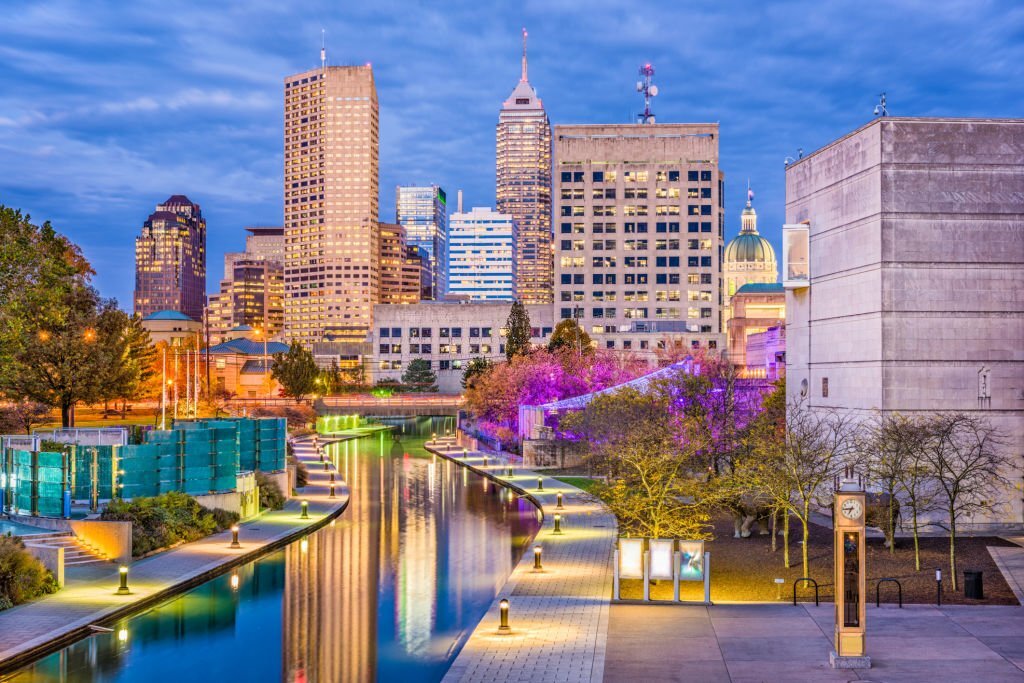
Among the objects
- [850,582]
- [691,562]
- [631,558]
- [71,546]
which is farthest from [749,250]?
[850,582]

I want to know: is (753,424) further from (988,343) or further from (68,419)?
(68,419)

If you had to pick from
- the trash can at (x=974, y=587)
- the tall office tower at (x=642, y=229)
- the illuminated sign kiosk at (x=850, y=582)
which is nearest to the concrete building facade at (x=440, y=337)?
the tall office tower at (x=642, y=229)

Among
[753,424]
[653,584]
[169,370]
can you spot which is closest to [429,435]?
[169,370]

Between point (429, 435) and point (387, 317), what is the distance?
76.2 m

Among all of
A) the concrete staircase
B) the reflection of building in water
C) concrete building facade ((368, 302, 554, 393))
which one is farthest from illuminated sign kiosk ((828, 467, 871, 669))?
concrete building facade ((368, 302, 554, 393))

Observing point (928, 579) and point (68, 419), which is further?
point (68, 419)

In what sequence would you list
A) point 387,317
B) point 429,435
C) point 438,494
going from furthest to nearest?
1. point 387,317
2. point 429,435
3. point 438,494

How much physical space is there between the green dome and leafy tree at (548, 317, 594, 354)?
295ft

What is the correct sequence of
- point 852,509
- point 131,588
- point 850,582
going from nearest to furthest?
point 850,582 < point 852,509 < point 131,588

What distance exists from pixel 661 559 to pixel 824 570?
5.89m

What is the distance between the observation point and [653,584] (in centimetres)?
2606

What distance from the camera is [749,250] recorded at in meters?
185

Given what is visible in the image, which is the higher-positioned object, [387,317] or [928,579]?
[387,317]

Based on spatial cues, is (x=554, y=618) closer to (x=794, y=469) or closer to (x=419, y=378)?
(x=794, y=469)
